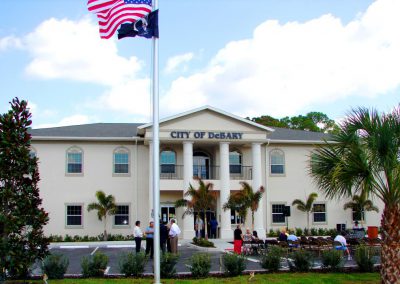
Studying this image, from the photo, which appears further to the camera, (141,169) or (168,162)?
(168,162)

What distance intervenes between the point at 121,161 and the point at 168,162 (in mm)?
3109

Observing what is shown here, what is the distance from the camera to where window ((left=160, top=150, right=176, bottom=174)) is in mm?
35938

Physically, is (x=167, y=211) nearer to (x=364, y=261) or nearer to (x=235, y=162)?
(x=235, y=162)

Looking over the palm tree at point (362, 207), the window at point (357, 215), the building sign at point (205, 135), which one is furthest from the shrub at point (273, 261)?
the window at point (357, 215)

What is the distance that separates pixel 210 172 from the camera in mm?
37094

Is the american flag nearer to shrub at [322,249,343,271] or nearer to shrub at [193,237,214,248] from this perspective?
shrub at [322,249,343,271]

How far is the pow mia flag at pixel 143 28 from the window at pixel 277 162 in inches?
987

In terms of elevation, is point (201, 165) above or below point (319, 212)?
above

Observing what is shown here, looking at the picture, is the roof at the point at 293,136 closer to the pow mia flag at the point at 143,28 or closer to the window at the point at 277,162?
the window at the point at 277,162

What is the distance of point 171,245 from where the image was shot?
74.3 ft

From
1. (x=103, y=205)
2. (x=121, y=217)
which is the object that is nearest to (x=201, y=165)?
(x=121, y=217)

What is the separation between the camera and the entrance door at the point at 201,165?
121 feet

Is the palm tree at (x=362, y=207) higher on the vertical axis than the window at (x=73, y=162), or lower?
lower

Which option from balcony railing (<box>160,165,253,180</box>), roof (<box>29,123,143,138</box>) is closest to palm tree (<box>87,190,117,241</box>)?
roof (<box>29,123,143,138</box>)
